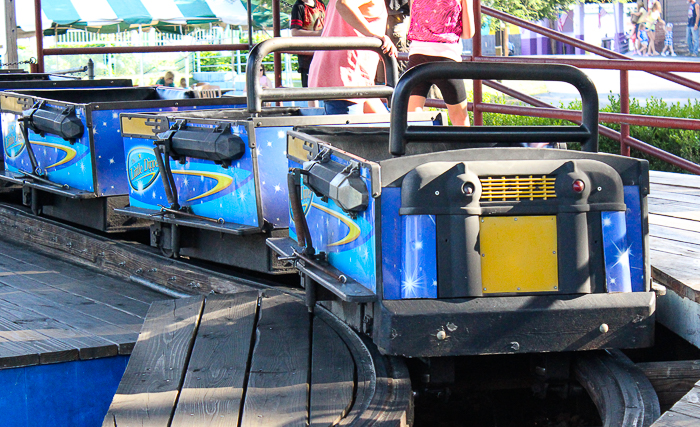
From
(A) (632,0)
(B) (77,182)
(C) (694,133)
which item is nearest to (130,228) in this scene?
(B) (77,182)

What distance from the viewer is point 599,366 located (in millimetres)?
2557

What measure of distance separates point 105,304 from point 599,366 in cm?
223

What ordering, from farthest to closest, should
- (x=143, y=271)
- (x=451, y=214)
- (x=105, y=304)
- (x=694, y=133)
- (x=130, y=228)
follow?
(x=694, y=133)
(x=130, y=228)
(x=143, y=271)
(x=105, y=304)
(x=451, y=214)

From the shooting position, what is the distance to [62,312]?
3.60 m

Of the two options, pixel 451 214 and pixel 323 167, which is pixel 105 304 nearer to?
pixel 323 167

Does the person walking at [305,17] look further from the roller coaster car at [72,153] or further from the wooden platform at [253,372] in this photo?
the wooden platform at [253,372]

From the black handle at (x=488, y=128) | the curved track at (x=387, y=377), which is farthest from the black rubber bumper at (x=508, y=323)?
the black handle at (x=488, y=128)

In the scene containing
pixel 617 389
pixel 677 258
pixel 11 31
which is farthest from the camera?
pixel 11 31

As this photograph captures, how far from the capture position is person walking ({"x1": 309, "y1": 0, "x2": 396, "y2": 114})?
4188mm

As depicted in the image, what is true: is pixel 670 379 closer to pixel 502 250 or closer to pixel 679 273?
pixel 679 273

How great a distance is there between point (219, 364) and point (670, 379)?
139 centimetres

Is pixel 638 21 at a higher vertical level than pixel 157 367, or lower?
higher

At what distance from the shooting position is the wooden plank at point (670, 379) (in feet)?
8.48

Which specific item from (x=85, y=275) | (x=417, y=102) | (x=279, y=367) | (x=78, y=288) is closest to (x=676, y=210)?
(x=417, y=102)
